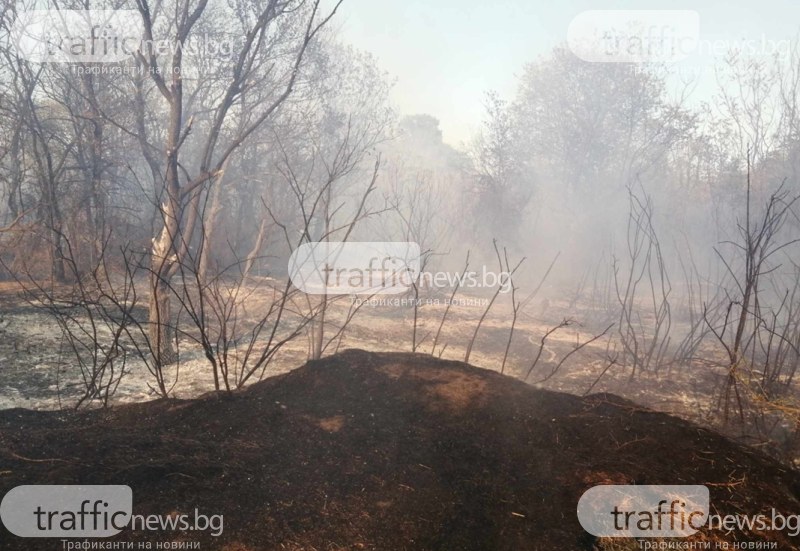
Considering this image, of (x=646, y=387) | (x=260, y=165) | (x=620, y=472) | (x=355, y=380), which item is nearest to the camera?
(x=620, y=472)

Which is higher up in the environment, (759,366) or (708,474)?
(708,474)

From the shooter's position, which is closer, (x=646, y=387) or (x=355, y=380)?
(x=355, y=380)

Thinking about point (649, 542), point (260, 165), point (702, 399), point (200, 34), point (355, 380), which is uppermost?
point (200, 34)

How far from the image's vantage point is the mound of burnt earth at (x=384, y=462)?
77.9 inches

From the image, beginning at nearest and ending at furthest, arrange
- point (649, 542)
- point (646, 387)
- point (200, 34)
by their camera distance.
Result: point (649, 542), point (646, 387), point (200, 34)

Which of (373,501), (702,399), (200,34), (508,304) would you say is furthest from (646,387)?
(200,34)

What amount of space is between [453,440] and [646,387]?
177 inches

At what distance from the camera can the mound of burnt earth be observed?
77.9 inches

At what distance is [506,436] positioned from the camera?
2639 millimetres

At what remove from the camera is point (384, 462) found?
7.89ft

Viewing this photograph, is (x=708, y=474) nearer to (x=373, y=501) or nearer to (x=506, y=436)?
(x=506, y=436)

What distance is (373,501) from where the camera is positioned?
2131 mm

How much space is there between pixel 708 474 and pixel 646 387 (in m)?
4.09

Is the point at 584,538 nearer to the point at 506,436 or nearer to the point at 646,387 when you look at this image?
the point at 506,436
